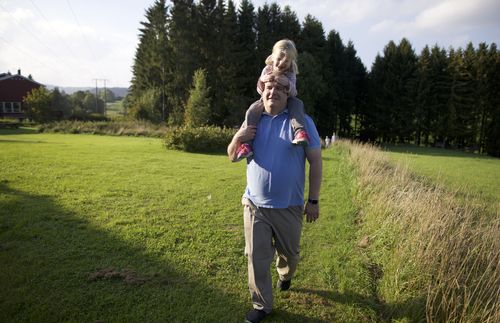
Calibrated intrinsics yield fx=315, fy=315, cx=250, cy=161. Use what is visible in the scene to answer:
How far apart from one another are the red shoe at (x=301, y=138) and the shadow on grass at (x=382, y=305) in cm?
183

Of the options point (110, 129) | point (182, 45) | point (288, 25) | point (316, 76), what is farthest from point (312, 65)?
point (110, 129)

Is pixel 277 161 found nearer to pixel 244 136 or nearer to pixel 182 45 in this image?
pixel 244 136

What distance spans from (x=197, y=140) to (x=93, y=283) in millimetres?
13306

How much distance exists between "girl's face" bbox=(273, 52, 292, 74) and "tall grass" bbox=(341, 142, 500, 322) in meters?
2.43

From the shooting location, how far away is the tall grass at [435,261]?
288cm

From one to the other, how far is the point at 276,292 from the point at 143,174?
267 inches

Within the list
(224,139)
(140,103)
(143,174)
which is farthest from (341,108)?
(143,174)

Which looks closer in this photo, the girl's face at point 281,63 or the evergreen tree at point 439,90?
the girl's face at point 281,63

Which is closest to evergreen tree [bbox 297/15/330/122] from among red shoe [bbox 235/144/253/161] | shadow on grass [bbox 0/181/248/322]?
shadow on grass [bbox 0/181/248/322]

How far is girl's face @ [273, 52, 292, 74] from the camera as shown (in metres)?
2.87

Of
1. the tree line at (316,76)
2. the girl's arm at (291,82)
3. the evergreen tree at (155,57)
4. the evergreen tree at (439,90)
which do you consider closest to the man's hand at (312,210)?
the girl's arm at (291,82)

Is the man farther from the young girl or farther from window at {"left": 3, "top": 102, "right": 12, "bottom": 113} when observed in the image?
window at {"left": 3, "top": 102, "right": 12, "bottom": 113}

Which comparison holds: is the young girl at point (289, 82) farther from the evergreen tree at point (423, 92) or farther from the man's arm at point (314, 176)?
the evergreen tree at point (423, 92)

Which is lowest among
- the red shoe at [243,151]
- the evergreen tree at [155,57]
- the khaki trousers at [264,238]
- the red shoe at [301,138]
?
the khaki trousers at [264,238]
